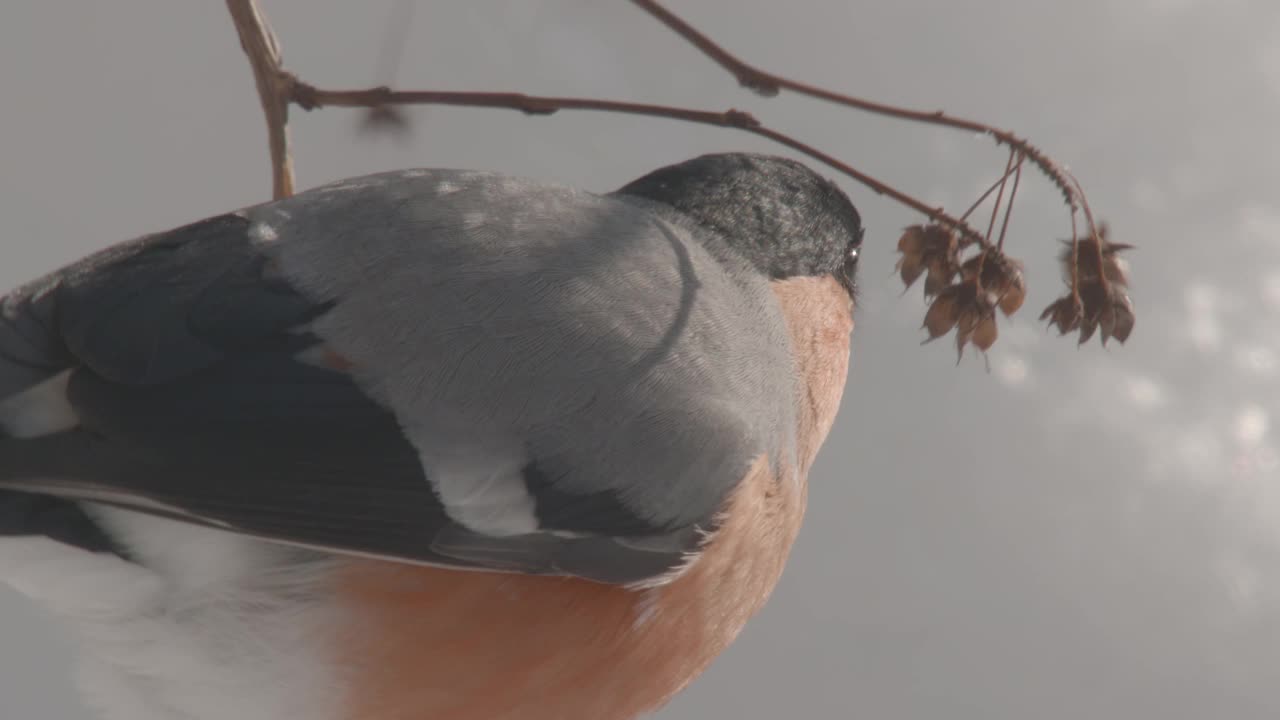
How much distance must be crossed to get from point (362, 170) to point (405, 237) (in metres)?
0.83

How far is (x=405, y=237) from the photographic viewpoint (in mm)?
1036

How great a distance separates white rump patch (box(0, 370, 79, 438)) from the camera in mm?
896

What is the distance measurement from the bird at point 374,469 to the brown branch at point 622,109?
104mm

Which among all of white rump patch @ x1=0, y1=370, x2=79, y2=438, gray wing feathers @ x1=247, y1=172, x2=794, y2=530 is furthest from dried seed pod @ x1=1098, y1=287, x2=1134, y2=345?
white rump patch @ x1=0, y1=370, x2=79, y2=438

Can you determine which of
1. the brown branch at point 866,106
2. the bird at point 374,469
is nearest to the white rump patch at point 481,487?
the bird at point 374,469

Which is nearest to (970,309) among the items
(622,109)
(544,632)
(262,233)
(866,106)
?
(866,106)

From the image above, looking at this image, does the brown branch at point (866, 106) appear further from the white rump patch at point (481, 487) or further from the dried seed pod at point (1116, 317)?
the white rump patch at point (481, 487)

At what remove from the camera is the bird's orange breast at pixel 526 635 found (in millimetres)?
946

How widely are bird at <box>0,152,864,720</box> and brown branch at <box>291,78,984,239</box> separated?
10 centimetres

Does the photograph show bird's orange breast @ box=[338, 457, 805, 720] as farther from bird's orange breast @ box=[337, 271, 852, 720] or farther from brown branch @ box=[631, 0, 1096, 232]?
brown branch @ box=[631, 0, 1096, 232]

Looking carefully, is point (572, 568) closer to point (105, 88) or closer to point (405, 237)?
point (405, 237)

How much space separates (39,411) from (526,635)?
35cm

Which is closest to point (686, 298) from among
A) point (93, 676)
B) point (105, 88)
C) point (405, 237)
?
point (405, 237)

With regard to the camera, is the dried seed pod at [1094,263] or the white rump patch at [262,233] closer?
the white rump patch at [262,233]
